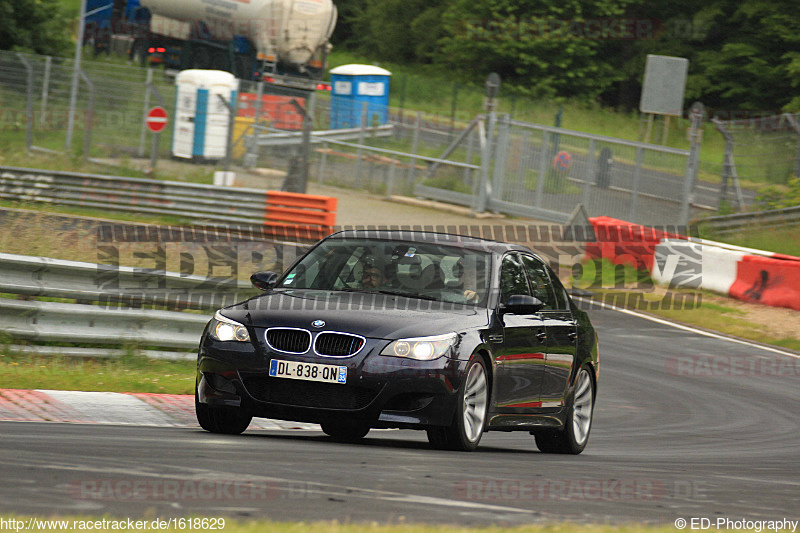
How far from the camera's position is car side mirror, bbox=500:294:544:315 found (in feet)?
28.1

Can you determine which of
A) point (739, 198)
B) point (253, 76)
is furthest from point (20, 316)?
point (253, 76)

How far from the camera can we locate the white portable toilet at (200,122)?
93.6 ft

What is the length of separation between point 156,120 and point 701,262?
13915 mm

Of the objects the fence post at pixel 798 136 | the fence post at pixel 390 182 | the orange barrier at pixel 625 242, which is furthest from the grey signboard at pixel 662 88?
the fence post at pixel 390 182

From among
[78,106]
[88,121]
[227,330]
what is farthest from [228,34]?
[227,330]

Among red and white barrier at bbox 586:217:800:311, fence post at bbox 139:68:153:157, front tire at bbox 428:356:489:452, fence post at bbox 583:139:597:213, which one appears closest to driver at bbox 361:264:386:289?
front tire at bbox 428:356:489:452

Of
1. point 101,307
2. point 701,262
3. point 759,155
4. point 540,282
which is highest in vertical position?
point 759,155

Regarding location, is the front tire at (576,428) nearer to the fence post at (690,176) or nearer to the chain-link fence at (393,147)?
the fence post at (690,176)

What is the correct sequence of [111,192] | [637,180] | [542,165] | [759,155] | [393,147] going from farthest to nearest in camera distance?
[393,147]
[542,165]
[637,180]
[759,155]
[111,192]

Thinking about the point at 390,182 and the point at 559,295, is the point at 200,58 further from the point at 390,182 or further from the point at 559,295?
the point at 559,295

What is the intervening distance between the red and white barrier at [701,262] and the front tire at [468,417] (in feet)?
39.6

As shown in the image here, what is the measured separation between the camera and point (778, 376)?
15383 mm

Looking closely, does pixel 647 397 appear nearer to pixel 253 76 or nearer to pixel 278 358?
pixel 278 358

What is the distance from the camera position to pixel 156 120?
1153 inches
